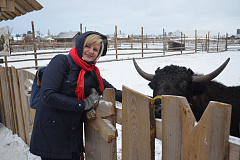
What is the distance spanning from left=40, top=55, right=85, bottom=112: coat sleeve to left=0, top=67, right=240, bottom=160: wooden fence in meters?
0.28

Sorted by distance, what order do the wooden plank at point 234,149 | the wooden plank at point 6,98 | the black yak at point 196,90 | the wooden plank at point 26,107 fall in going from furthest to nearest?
1. the wooden plank at point 6,98
2. the wooden plank at point 26,107
3. the black yak at point 196,90
4. the wooden plank at point 234,149

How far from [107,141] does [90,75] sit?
675 mm

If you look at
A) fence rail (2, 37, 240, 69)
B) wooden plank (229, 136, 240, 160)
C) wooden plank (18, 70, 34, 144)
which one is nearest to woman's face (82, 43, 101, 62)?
wooden plank (229, 136, 240, 160)

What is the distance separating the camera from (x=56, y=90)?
5.19 ft

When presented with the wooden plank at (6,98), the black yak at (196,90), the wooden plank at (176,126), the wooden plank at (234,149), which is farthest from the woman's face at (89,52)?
the wooden plank at (6,98)

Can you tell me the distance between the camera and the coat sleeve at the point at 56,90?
5.08 feet

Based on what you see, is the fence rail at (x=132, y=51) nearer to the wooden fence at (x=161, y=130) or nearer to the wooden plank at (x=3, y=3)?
the wooden plank at (x=3, y=3)

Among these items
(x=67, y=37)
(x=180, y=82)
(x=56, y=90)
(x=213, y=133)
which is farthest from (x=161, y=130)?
(x=67, y=37)

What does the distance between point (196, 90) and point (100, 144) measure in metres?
1.80

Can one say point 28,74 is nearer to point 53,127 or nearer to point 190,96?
point 53,127

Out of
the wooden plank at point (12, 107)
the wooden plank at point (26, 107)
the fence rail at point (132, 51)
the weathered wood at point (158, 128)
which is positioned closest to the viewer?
the weathered wood at point (158, 128)

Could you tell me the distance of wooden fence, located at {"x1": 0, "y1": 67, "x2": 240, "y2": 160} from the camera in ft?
3.17

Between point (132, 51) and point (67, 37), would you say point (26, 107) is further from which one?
point (67, 37)

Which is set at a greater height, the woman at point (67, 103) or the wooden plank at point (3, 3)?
the wooden plank at point (3, 3)
